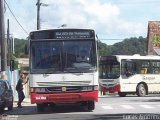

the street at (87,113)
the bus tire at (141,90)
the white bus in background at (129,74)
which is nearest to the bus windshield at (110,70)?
the white bus in background at (129,74)

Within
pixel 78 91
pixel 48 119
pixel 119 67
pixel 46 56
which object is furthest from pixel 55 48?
pixel 119 67

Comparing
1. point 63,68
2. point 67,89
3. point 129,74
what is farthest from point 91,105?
point 129,74

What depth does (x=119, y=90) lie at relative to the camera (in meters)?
37.4

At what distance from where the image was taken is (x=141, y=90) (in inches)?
1495

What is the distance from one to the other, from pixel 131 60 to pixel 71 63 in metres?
16.3

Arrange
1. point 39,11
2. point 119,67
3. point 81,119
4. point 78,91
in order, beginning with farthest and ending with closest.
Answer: point 39,11, point 119,67, point 78,91, point 81,119

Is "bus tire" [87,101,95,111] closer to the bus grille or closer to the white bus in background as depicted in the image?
the bus grille

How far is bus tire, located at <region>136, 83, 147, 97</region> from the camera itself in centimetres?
3769

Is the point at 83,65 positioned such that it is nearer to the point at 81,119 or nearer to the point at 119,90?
the point at 81,119

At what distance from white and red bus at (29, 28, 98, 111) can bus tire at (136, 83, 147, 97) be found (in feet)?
53.9

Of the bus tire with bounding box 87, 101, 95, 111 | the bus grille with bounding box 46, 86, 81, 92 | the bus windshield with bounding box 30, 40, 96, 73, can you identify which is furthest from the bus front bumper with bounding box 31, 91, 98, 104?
the bus tire with bounding box 87, 101, 95, 111

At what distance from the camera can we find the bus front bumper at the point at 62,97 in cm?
2117

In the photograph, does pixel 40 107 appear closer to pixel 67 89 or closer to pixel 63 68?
pixel 67 89

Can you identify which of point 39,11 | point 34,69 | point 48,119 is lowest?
point 48,119
